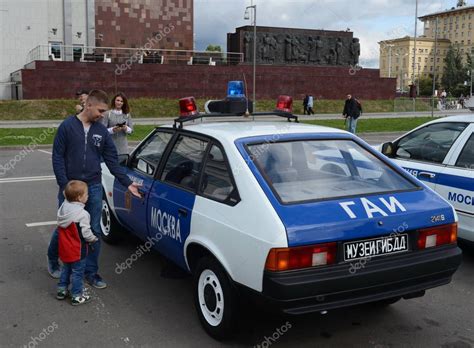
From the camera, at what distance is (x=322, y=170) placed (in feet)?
13.4

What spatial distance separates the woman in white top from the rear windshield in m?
3.97

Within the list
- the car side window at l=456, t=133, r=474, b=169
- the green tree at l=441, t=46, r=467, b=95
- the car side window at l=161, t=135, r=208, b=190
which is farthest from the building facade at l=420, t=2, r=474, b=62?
the car side window at l=161, t=135, r=208, b=190

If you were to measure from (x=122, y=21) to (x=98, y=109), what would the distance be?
112 feet

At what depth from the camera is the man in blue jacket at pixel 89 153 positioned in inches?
172

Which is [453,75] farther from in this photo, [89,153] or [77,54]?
[89,153]

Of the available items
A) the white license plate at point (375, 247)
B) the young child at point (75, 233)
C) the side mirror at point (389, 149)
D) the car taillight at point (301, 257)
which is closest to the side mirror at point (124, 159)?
the young child at point (75, 233)

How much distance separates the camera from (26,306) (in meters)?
4.35

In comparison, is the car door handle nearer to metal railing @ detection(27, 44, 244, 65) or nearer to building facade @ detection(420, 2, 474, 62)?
metal railing @ detection(27, 44, 244, 65)

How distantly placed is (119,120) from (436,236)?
16.4 feet

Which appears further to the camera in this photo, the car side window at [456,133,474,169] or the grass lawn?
the grass lawn

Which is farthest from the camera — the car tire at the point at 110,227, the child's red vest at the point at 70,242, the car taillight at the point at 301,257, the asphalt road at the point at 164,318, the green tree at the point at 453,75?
the green tree at the point at 453,75

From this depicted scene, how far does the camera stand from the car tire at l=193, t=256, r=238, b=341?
11.5ft

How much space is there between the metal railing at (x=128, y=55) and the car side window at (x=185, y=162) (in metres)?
28.9

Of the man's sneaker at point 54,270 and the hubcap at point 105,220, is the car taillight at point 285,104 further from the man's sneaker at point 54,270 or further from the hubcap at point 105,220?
the man's sneaker at point 54,270
